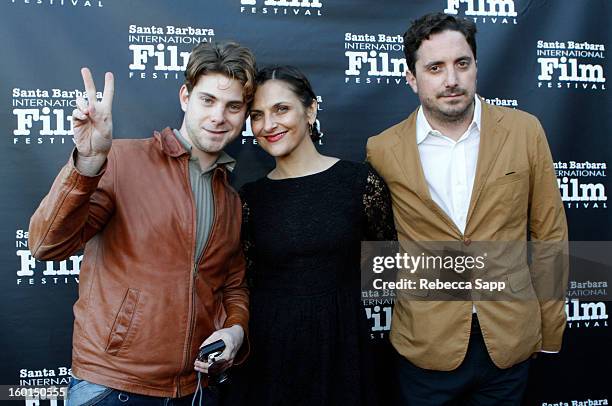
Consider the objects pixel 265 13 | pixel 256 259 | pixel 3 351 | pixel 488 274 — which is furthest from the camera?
pixel 265 13

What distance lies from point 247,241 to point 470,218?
0.81m

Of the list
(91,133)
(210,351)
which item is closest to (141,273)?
(210,351)

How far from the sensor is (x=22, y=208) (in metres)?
2.40

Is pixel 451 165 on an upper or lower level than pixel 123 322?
upper

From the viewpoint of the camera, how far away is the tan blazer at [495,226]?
1.91 meters

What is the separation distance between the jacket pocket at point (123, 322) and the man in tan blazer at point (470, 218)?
950 mm

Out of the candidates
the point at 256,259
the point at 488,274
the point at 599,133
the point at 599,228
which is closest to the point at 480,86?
the point at 599,133

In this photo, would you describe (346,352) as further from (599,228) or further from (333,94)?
(599,228)

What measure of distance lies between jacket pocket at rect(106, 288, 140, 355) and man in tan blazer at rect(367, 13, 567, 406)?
95cm

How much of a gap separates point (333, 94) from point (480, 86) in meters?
0.72

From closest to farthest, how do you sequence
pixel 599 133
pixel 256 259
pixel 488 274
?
1. pixel 488 274
2. pixel 256 259
3. pixel 599 133

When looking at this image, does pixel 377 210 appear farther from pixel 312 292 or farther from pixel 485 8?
pixel 485 8

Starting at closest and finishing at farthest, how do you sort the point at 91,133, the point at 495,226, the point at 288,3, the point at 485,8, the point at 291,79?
1. the point at 91,133
2. the point at 495,226
3. the point at 291,79
4. the point at 288,3
5. the point at 485,8

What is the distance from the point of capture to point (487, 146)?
6.41 feet
